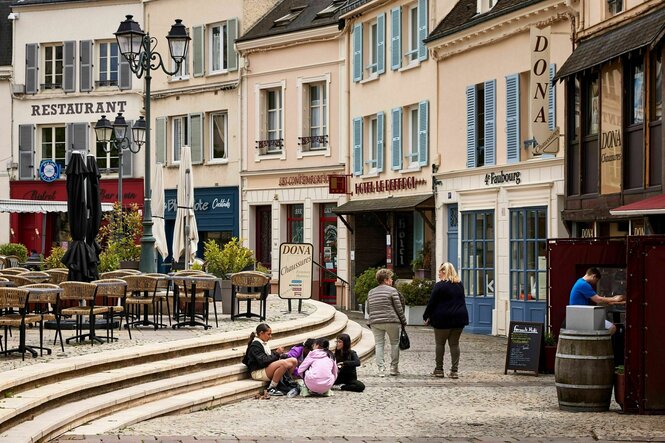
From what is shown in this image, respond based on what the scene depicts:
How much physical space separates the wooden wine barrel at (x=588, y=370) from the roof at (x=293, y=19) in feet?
82.0

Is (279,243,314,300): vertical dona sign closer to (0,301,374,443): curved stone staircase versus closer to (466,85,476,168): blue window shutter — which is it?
(0,301,374,443): curved stone staircase

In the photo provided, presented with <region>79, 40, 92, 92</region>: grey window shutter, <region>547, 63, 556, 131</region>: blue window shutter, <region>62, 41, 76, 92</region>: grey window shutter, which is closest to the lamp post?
<region>547, 63, 556, 131</region>: blue window shutter

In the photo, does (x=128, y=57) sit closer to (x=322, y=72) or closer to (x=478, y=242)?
Answer: (x=478, y=242)

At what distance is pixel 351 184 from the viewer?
130 ft

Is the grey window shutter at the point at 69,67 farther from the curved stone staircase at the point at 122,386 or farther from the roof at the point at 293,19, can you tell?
the curved stone staircase at the point at 122,386

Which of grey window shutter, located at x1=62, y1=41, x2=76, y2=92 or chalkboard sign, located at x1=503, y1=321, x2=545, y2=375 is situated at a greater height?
grey window shutter, located at x1=62, y1=41, x2=76, y2=92

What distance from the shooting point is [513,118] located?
29906 millimetres

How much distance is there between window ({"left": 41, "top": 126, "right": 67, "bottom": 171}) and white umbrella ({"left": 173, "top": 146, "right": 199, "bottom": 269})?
68.4ft

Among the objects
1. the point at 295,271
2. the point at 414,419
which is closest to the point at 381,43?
the point at 295,271

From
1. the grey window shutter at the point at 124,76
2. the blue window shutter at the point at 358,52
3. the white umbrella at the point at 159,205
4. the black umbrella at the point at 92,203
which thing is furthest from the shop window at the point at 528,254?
the grey window shutter at the point at 124,76

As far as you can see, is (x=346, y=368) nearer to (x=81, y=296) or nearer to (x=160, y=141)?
(x=81, y=296)

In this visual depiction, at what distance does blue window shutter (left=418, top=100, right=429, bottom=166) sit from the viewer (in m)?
34.6

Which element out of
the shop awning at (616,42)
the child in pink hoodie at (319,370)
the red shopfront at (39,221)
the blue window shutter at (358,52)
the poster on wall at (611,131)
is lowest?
the child in pink hoodie at (319,370)

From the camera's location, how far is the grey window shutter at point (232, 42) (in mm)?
44219
